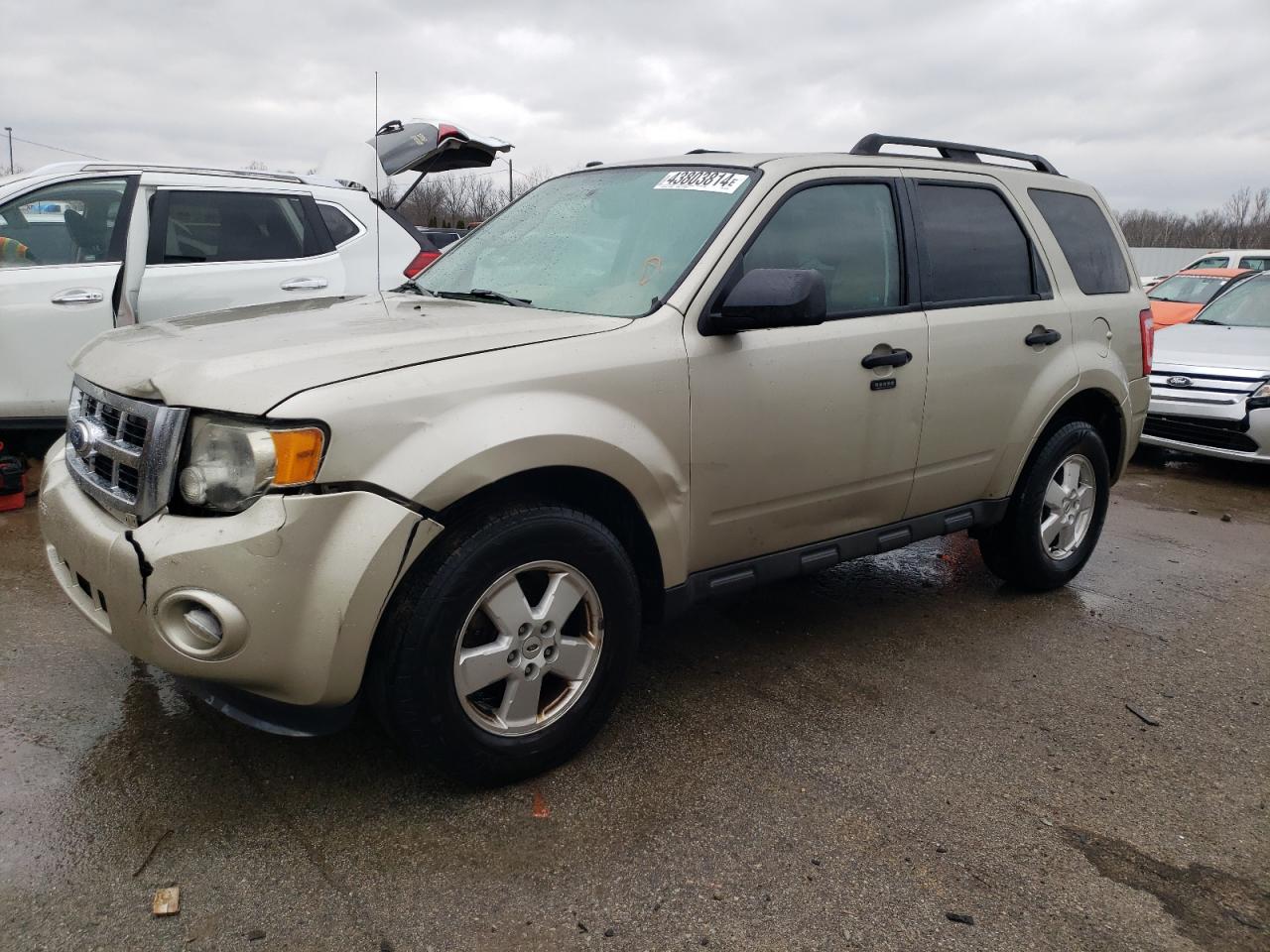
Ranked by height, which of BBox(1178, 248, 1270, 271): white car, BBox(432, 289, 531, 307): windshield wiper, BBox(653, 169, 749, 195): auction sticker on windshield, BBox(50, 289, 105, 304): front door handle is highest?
BBox(1178, 248, 1270, 271): white car

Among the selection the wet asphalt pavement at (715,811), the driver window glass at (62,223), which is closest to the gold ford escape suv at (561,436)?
the wet asphalt pavement at (715,811)

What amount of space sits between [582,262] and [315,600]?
61.3 inches

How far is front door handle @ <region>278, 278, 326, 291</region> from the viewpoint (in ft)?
19.9

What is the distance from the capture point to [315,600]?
230 cm

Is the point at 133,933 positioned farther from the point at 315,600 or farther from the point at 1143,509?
the point at 1143,509

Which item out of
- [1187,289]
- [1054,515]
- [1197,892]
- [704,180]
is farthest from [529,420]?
[1187,289]

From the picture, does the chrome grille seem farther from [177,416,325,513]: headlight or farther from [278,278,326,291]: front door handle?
[278,278,326,291]: front door handle

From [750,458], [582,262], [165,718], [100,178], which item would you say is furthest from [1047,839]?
[100,178]

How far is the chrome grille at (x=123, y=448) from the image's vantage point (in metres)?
2.36

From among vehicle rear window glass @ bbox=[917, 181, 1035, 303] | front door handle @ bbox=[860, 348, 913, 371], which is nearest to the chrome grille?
front door handle @ bbox=[860, 348, 913, 371]

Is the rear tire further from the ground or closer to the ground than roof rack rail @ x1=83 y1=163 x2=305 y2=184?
closer to the ground

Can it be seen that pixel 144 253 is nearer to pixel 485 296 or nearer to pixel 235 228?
pixel 235 228

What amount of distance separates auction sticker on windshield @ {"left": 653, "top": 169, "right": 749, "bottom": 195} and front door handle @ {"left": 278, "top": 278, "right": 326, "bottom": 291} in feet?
11.1

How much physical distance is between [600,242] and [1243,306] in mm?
7767
